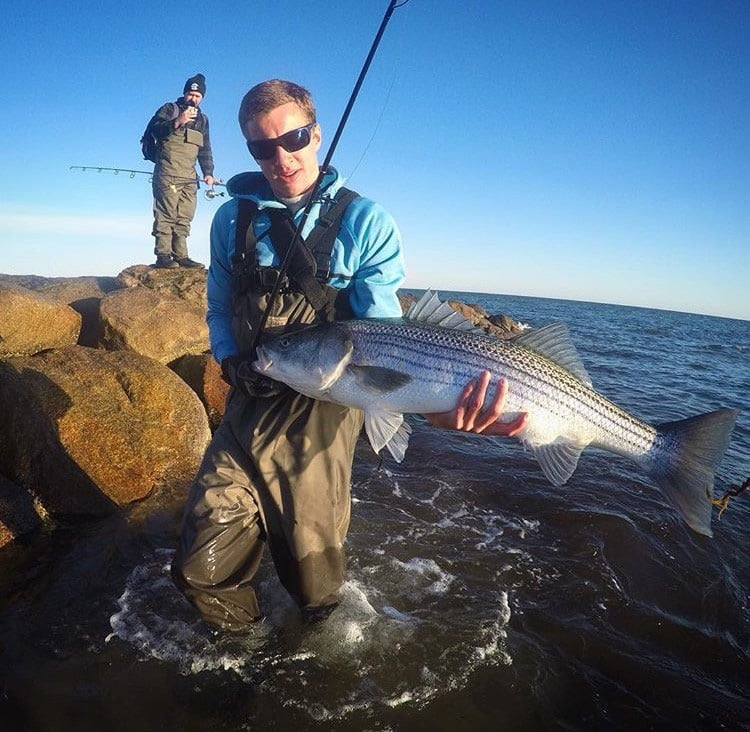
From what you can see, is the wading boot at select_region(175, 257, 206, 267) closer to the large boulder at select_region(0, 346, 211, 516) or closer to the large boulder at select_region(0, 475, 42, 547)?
the large boulder at select_region(0, 346, 211, 516)

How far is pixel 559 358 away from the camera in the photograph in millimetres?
4137

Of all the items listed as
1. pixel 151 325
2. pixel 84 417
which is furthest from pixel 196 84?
pixel 84 417

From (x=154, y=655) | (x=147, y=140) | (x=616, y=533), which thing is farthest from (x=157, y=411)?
(x=147, y=140)

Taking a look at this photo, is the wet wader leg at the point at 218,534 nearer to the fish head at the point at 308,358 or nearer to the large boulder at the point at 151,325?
the fish head at the point at 308,358

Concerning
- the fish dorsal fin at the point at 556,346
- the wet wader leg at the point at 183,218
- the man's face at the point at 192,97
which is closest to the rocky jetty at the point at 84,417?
the wet wader leg at the point at 183,218

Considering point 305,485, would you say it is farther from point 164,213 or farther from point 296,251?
point 164,213

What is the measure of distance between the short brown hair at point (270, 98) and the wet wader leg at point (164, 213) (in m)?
9.08

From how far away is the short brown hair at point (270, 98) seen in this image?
3602mm

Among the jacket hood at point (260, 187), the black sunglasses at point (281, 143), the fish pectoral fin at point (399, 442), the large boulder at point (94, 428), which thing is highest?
the black sunglasses at point (281, 143)

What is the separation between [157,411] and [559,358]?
16.5 ft

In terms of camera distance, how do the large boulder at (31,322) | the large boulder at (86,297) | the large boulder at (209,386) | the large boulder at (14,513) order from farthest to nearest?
the large boulder at (86,297) → the large boulder at (209,386) → the large boulder at (31,322) → the large boulder at (14,513)

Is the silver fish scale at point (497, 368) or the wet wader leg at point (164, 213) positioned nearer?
the silver fish scale at point (497, 368)

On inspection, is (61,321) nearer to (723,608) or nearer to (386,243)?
(386,243)

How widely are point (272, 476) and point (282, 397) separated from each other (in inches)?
23.6
